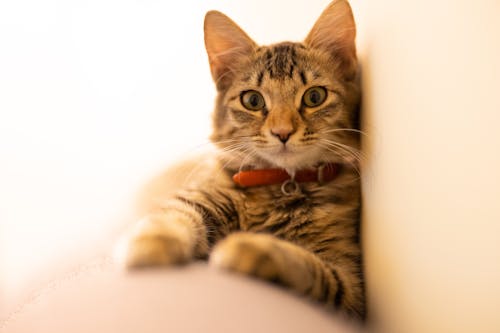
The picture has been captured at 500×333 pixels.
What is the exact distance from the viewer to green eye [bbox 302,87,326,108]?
104 cm

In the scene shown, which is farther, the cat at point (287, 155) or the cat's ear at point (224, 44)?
the cat's ear at point (224, 44)

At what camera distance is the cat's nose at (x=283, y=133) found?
962mm

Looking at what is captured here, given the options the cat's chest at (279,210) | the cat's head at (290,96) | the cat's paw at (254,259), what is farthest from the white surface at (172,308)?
the cat's head at (290,96)

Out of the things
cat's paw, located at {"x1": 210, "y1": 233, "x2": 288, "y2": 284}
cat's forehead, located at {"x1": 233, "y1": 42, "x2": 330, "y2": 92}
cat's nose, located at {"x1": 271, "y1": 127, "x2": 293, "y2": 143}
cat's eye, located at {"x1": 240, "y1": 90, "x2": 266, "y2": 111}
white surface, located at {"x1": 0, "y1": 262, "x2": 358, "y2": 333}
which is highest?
cat's forehead, located at {"x1": 233, "y1": 42, "x2": 330, "y2": 92}

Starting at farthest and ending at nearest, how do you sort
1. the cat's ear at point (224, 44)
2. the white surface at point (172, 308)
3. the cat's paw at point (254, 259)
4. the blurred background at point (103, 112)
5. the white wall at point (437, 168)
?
the cat's ear at point (224, 44)
the blurred background at point (103, 112)
the cat's paw at point (254, 259)
the white surface at point (172, 308)
the white wall at point (437, 168)

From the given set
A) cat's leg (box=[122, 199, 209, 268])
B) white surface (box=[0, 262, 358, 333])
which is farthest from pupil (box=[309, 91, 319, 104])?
white surface (box=[0, 262, 358, 333])

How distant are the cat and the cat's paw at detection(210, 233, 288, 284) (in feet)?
0.49

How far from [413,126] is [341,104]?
0.43 meters

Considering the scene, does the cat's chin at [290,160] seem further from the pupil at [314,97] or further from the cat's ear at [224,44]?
the cat's ear at [224,44]

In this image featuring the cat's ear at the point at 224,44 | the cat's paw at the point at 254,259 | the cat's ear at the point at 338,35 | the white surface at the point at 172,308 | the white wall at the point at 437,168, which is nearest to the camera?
the white wall at the point at 437,168

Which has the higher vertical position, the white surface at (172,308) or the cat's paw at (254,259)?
the cat's paw at (254,259)

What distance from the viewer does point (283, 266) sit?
69 cm

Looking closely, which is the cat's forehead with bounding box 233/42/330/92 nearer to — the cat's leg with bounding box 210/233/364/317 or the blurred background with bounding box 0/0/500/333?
the blurred background with bounding box 0/0/500/333

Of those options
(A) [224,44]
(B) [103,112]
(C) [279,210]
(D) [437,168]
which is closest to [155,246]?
(C) [279,210]
